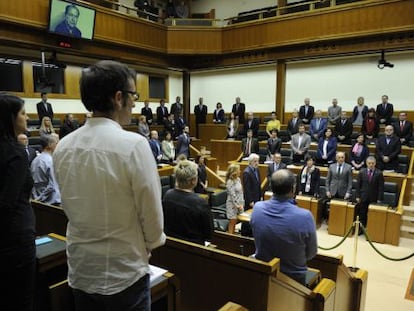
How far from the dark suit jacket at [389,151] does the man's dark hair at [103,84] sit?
20.8 feet

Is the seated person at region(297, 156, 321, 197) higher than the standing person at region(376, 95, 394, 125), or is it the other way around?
the standing person at region(376, 95, 394, 125)

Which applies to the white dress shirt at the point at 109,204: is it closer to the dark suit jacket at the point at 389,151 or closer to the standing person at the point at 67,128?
the dark suit jacket at the point at 389,151

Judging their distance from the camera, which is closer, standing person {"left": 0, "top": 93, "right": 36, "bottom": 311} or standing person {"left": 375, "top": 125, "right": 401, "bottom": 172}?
standing person {"left": 0, "top": 93, "right": 36, "bottom": 311}

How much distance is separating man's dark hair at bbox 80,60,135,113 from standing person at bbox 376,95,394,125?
8038mm

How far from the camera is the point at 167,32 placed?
33.4 feet

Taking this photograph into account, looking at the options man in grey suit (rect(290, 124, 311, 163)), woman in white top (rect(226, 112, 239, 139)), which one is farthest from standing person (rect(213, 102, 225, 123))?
man in grey suit (rect(290, 124, 311, 163))

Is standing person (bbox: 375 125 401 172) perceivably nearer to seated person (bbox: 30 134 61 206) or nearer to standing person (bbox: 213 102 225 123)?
standing person (bbox: 213 102 225 123)

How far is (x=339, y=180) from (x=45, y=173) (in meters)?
4.60

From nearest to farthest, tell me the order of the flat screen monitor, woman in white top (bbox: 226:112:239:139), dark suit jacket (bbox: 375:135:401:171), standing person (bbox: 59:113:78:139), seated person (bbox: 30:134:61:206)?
seated person (bbox: 30:134:61:206), dark suit jacket (bbox: 375:135:401:171), the flat screen monitor, standing person (bbox: 59:113:78:139), woman in white top (bbox: 226:112:239:139)

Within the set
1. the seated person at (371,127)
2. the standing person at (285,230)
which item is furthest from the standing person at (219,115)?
the standing person at (285,230)

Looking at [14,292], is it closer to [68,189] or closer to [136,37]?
[68,189]

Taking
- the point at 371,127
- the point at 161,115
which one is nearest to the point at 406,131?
the point at 371,127

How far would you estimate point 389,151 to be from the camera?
6230 millimetres

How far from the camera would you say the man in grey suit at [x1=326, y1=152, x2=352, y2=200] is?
563 centimetres
